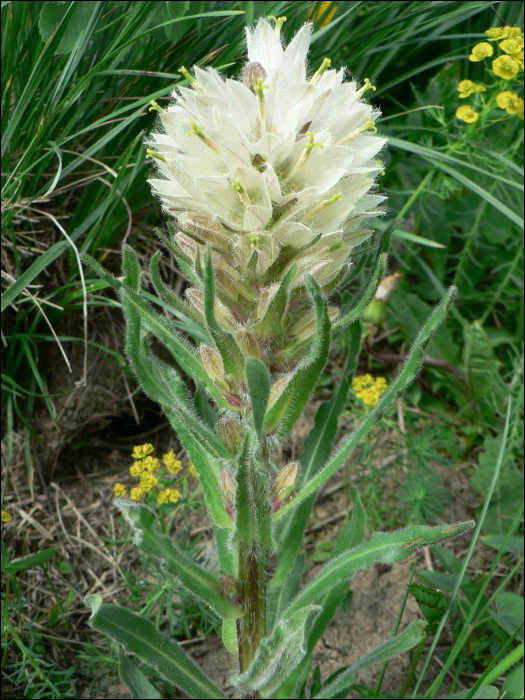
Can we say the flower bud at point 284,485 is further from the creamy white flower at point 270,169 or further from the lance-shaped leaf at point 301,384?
the creamy white flower at point 270,169

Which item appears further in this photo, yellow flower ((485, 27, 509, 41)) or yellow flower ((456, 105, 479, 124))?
yellow flower ((456, 105, 479, 124))

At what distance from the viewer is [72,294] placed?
2055 millimetres

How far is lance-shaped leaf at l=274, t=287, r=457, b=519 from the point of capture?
132 cm

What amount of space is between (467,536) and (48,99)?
2.13 m

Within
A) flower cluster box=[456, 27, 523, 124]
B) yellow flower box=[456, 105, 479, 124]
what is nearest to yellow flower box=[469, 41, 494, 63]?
flower cluster box=[456, 27, 523, 124]

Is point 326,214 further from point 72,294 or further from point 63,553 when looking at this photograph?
point 63,553

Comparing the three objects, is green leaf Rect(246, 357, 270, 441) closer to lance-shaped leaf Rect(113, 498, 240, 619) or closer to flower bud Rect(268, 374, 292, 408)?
flower bud Rect(268, 374, 292, 408)

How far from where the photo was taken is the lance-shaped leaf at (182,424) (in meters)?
1.36

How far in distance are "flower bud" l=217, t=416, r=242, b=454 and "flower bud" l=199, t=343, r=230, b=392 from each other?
0.25ft

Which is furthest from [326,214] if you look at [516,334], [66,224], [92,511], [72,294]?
[516,334]

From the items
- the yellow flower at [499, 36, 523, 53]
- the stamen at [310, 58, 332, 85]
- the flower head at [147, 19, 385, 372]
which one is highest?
the yellow flower at [499, 36, 523, 53]

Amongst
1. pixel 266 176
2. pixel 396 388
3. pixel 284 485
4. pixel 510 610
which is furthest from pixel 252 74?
pixel 510 610

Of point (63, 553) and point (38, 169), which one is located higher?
point (38, 169)

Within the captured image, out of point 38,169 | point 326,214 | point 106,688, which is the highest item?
point 326,214
